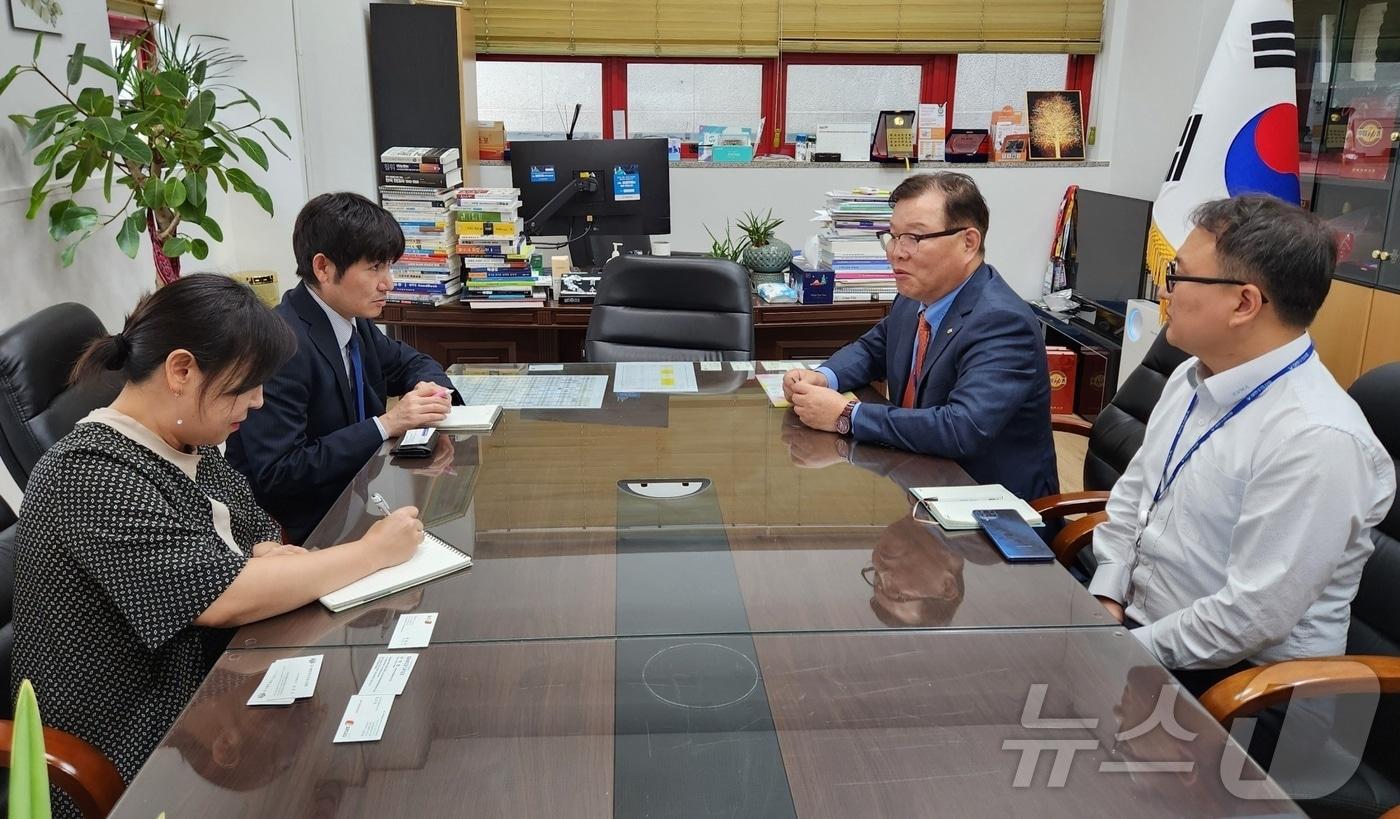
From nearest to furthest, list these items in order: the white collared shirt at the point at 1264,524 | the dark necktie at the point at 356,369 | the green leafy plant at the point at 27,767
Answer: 1. the green leafy plant at the point at 27,767
2. the white collared shirt at the point at 1264,524
3. the dark necktie at the point at 356,369

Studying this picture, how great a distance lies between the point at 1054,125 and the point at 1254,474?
13.5ft

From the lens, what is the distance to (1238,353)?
1.61 meters

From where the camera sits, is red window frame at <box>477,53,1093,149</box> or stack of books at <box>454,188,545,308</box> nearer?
stack of books at <box>454,188,545,308</box>

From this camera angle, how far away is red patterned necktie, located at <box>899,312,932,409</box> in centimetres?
236

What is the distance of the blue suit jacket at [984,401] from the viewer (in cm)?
204

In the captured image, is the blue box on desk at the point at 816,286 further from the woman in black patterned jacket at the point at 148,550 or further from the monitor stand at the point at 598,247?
the woman in black patterned jacket at the point at 148,550

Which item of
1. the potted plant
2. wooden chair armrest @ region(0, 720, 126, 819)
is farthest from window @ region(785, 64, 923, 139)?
wooden chair armrest @ region(0, 720, 126, 819)

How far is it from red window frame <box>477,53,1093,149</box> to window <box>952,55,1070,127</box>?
0.17 ft

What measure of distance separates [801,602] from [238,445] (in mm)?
1230

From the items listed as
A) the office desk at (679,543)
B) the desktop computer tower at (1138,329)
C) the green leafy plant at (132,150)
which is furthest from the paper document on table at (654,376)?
the desktop computer tower at (1138,329)

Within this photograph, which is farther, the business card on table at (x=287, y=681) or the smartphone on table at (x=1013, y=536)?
the smartphone on table at (x=1013, y=536)

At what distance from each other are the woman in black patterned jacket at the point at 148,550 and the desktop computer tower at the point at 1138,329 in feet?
11.7

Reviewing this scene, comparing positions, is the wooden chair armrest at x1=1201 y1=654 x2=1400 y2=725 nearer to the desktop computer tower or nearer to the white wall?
the white wall

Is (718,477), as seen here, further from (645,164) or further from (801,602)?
(645,164)
